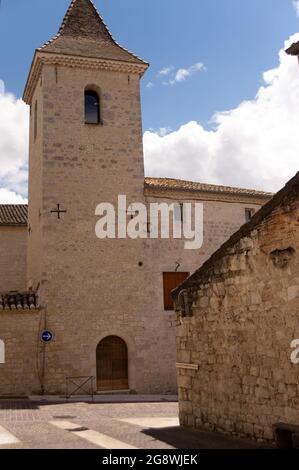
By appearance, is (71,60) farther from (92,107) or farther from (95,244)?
(95,244)

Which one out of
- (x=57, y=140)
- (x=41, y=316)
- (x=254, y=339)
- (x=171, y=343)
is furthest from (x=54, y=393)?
(x=254, y=339)

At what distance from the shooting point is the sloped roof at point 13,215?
2528cm

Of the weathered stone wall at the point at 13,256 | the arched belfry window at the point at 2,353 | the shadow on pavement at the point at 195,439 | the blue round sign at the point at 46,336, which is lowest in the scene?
the shadow on pavement at the point at 195,439

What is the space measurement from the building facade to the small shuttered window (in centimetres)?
5

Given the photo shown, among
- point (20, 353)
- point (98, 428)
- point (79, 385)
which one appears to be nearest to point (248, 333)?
point (98, 428)

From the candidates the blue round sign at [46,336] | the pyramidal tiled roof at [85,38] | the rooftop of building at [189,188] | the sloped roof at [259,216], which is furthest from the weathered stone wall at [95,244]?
the sloped roof at [259,216]

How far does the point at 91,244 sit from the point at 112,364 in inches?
168

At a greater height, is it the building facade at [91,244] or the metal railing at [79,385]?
the building facade at [91,244]

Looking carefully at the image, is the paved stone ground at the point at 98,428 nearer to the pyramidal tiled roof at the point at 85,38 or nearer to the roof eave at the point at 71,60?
the roof eave at the point at 71,60

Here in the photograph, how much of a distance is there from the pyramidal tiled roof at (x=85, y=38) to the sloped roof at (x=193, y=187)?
16.0ft

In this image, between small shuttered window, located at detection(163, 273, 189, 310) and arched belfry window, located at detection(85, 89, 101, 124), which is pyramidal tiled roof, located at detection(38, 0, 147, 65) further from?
small shuttered window, located at detection(163, 273, 189, 310)

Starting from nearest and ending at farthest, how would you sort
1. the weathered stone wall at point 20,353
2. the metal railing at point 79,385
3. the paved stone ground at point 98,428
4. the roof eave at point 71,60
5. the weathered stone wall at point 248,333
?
1. the weathered stone wall at point 248,333
2. the paved stone ground at point 98,428
3. the weathered stone wall at point 20,353
4. the metal railing at point 79,385
5. the roof eave at point 71,60

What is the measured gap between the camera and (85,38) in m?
20.4
